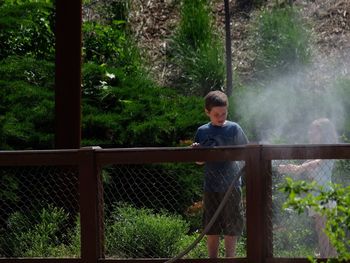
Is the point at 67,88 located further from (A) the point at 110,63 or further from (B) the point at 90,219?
(A) the point at 110,63

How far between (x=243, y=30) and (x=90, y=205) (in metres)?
6.20

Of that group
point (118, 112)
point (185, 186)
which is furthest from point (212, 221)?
point (118, 112)

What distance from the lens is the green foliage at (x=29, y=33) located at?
461 inches

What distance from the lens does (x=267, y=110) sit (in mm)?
10492

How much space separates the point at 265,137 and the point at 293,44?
236cm

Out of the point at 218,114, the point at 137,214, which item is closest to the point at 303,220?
the point at 218,114

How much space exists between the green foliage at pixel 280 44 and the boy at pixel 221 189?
15.6 ft

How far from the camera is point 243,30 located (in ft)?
43.3

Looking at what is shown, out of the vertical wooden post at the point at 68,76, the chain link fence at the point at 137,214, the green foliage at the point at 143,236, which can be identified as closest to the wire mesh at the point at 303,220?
the chain link fence at the point at 137,214

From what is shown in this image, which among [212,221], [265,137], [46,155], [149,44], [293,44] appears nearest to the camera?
[212,221]

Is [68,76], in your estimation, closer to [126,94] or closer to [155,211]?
[155,211]

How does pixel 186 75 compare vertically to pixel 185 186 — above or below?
above

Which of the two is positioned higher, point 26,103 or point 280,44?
point 280,44

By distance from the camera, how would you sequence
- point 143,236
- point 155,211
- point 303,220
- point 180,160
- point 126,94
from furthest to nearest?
point 126,94, point 155,211, point 143,236, point 303,220, point 180,160
